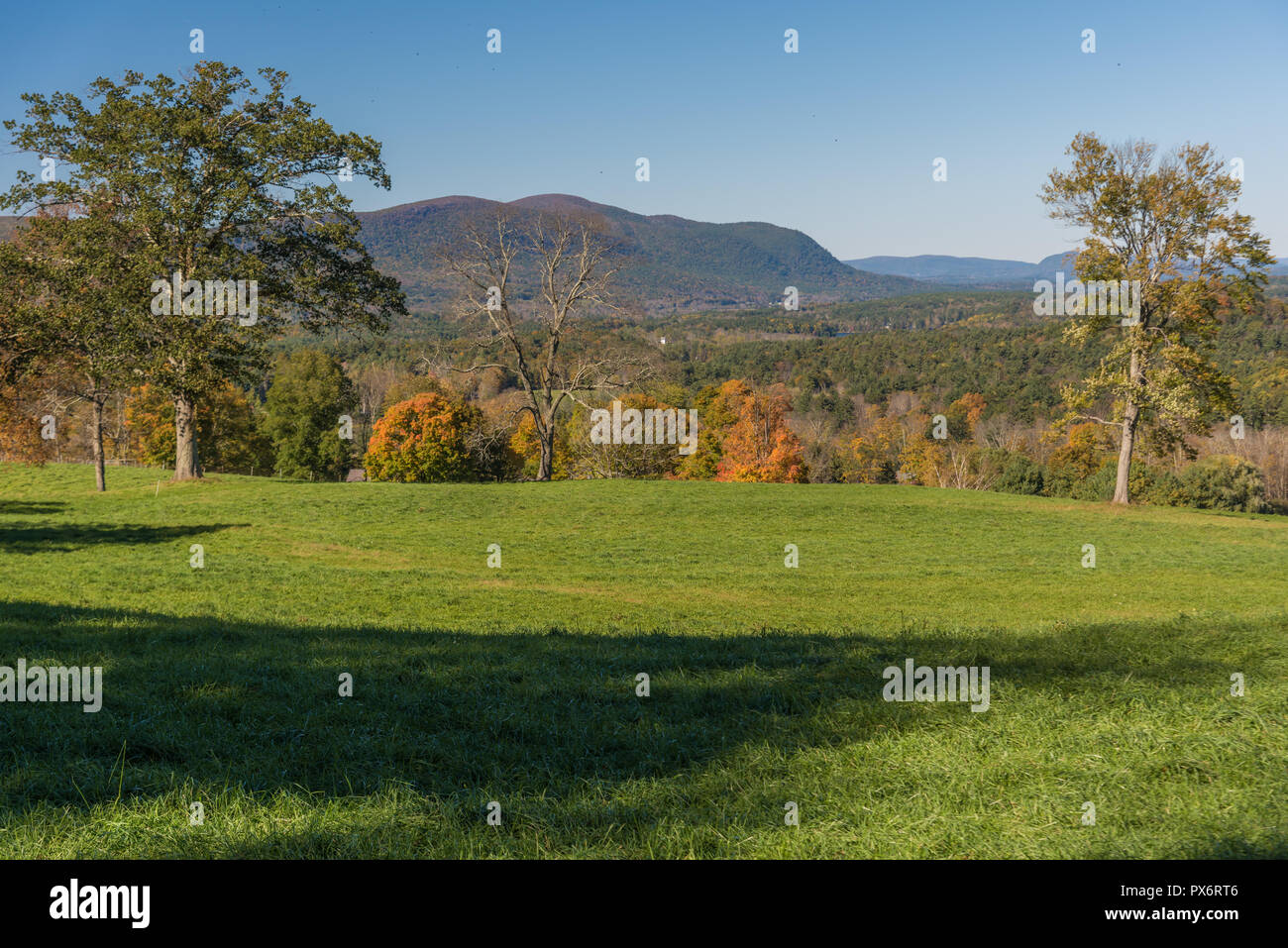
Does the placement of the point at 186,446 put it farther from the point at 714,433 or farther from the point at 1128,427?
the point at 714,433

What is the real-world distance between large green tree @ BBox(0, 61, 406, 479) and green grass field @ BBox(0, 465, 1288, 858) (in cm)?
1285

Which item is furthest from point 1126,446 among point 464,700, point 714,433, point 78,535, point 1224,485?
point 78,535

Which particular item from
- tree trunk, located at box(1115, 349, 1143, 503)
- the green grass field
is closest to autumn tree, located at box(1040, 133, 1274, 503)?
tree trunk, located at box(1115, 349, 1143, 503)

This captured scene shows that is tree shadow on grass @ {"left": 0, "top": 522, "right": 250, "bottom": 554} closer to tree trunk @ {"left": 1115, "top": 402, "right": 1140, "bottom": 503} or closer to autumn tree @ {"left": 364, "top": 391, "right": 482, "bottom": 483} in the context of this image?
autumn tree @ {"left": 364, "top": 391, "right": 482, "bottom": 483}

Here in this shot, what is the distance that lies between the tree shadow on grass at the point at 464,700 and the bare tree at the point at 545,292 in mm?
32414

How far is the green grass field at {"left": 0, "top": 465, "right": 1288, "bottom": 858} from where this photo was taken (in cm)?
398

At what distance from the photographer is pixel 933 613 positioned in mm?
14414

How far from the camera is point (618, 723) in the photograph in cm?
596

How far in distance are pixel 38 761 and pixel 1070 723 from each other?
676 centimetres
